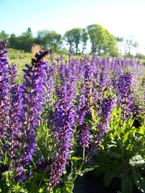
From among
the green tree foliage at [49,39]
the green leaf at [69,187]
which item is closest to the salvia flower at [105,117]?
the green leaf at [69,187]

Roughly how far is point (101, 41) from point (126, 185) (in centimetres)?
7395

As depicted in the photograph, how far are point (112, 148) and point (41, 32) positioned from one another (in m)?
90.9

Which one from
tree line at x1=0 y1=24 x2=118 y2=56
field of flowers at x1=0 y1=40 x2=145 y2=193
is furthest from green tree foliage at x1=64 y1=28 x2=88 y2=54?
field of flowers at x1=0 y1=40 x2=145 y2=193

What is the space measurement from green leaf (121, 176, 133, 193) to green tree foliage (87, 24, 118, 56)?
68.1 m

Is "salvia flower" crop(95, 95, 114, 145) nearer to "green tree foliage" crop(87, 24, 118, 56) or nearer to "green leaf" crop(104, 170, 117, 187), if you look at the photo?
"green leaf" crop(104, 170, 117, 187)

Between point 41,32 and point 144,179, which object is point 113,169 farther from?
point 41,32

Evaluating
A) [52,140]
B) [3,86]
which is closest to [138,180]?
[52,140]

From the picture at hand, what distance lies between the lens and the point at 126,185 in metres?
3.49

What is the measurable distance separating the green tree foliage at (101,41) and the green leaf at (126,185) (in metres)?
68.1

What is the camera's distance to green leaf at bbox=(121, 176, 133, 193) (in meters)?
3.43

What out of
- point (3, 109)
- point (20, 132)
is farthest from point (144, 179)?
point (3, 109)

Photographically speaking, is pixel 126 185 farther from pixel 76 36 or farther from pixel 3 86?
pixel 76 36

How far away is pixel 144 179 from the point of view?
3568mm

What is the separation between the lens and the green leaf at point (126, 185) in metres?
3.43
